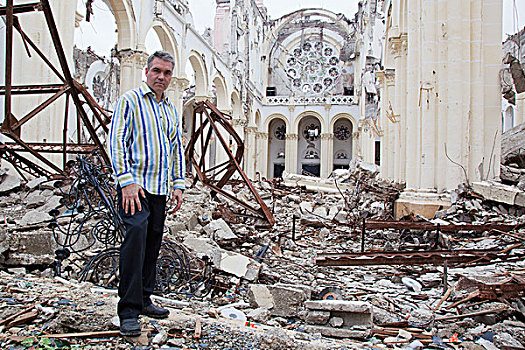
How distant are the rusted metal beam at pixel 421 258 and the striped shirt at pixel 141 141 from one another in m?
2.38

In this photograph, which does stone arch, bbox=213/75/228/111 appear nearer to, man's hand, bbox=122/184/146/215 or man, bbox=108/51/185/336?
man, bbox=108/51/185/336

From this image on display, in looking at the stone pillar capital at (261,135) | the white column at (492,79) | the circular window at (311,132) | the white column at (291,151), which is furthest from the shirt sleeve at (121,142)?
the circular window at (311,132)

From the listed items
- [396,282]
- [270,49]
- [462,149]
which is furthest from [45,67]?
[270,49]

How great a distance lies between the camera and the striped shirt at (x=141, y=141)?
215 cm

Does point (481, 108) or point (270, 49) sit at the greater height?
point (270, 49)

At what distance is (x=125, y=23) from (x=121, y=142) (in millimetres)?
12002

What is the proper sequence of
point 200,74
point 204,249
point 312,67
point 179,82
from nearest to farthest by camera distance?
point 204,249, point 179,82, point 200,74, point 312,67

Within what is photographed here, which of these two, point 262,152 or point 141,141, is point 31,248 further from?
point 262,152

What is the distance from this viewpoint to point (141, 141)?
7.36 ft

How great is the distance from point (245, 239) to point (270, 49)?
3041 cm

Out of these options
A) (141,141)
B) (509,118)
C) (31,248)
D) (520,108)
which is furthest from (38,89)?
(509,118)

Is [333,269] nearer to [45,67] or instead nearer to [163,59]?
[163,59]

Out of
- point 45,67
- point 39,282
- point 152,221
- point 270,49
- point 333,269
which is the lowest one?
point 333,269

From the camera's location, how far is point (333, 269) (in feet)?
15.9
